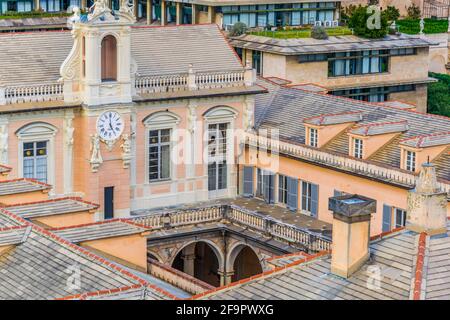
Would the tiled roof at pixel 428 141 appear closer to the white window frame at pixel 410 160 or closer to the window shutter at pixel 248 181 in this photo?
the white window frame at pixel 410 160

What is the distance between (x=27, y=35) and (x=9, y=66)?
3.38 meters

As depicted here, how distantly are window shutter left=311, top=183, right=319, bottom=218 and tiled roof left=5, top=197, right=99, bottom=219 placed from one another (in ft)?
63.7

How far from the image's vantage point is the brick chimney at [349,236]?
52312 millimetres

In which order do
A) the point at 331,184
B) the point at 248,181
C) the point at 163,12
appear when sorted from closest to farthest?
the point at 331,184 < the point at 248,181 < the point at 163,12

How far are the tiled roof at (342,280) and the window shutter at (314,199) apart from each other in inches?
1255

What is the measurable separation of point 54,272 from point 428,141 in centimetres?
2936

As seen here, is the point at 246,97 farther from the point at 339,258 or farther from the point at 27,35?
the point at 339,258


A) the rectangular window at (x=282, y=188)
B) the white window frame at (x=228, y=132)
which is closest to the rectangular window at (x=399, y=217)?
the rectangular window at (x=282, y=188)

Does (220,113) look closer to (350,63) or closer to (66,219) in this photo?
(66,219)

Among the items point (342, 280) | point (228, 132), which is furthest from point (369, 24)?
point (342, 280)

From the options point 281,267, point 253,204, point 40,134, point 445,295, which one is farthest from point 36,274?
point 253,204

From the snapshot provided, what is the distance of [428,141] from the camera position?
8050 cm

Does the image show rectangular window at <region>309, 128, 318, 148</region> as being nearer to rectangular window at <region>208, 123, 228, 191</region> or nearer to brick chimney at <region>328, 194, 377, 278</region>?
rectangular window at <region>208, 123, 228, 191</region>
